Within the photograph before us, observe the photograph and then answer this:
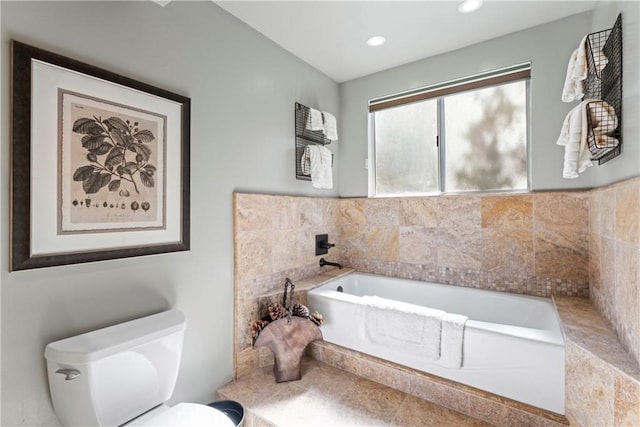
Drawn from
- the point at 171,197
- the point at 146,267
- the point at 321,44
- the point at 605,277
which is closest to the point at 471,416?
the point at 605,277

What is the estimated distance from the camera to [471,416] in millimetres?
1589

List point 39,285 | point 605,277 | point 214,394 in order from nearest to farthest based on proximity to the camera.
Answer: point 39,285, point 605,277, point 214,394

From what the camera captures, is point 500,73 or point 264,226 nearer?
point 264,226

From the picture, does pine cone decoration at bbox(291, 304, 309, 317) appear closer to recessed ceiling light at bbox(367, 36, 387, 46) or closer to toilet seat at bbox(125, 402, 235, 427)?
toilet seat at bbox(125, 402, 235, 427)

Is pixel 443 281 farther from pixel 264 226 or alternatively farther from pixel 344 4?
pixel 344 4

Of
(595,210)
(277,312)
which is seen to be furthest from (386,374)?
(595,210)

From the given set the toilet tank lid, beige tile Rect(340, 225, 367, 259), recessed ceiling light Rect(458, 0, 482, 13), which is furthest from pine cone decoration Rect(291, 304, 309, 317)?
recessed ceiling light Rect(458, 0, 482, 13)

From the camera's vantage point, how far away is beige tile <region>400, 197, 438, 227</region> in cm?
255

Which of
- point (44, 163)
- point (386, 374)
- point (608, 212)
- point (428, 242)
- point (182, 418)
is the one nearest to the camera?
point (44, 163)

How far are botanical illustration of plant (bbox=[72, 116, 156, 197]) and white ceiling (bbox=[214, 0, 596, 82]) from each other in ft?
3.62

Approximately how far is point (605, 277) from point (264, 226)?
2.09 m

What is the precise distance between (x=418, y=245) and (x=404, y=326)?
100 centimetres

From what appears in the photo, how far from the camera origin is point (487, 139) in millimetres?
2438

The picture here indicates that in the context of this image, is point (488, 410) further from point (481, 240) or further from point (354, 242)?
point (354, 242)
